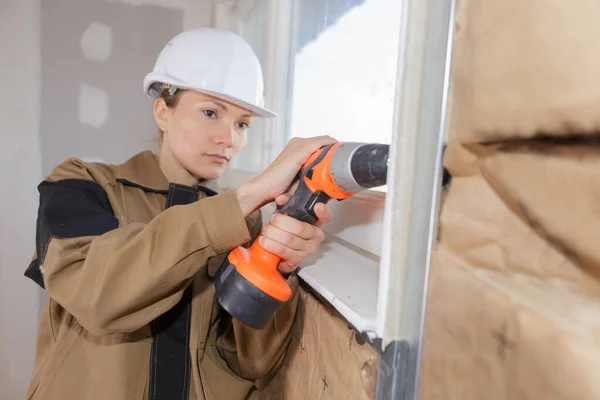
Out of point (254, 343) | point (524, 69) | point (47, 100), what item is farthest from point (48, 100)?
A: point (524, 69)

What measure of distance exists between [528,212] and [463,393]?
0.50 feet

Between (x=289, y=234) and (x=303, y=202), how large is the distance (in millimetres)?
57

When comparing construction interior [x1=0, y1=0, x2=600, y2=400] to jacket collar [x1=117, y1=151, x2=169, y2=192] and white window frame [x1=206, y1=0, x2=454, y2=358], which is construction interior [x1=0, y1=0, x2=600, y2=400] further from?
jacket collar [x1=117, y1=151, x2=169, y2=192]

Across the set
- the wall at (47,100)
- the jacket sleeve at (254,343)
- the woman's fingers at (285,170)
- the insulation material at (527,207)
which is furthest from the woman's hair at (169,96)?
the insulation material at (527,207)

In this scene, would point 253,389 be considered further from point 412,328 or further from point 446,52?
point 446,52

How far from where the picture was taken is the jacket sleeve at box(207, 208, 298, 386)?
2.68ft

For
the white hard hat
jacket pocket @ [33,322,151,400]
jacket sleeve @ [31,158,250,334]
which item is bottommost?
jacket pocket @ [33,322,151,400]

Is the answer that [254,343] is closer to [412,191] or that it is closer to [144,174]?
[144,174]

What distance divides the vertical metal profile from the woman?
227 mm

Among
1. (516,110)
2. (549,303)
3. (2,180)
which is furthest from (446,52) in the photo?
(2,180)

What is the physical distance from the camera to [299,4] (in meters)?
1.31

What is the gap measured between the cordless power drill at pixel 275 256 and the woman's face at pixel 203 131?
1.37ft

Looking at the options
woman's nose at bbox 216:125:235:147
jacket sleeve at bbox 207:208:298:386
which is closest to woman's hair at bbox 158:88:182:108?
woman's nose at bbox 216:125:235:147

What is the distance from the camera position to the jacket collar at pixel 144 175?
0.94 m
